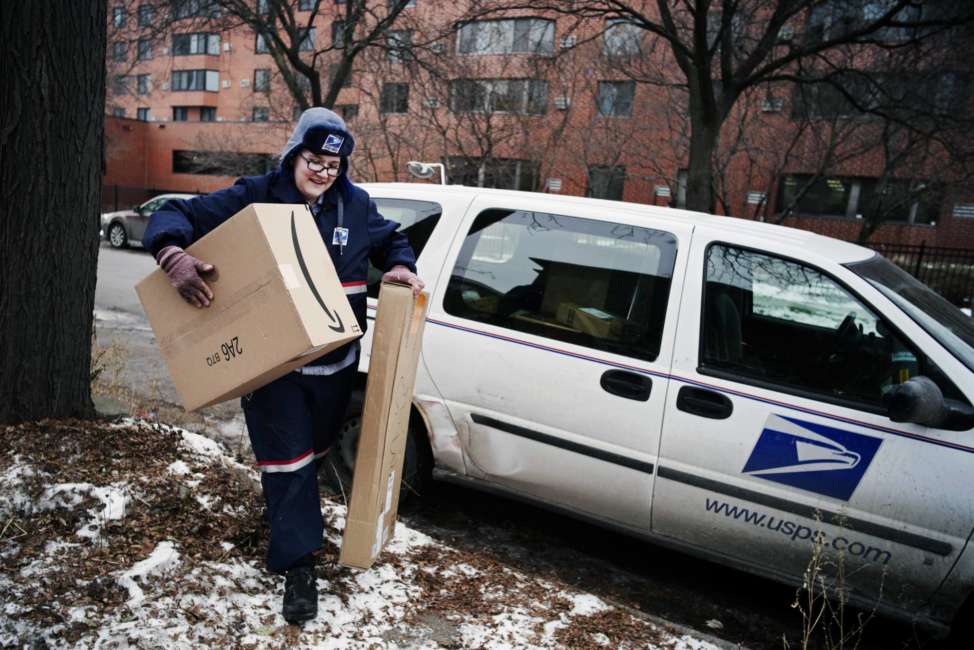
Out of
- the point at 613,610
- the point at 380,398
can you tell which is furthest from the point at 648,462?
the point at 380,398

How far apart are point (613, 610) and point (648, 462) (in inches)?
26.6

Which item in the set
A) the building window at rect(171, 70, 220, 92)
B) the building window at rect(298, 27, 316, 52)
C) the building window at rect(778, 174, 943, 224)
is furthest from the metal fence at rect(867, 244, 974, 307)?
the building window at rect(171, 70, 220, 92)

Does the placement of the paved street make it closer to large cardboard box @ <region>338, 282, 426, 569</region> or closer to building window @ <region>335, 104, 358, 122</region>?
large cardboard box @ <region>338, 282, 426, 569</region>

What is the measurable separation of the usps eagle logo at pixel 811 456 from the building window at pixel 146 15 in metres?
12.0

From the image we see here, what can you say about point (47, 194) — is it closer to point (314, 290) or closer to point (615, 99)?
point (314, 290)

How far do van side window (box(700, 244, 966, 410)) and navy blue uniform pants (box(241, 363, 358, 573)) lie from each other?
5.79 feet

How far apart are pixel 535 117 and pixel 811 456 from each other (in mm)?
17148

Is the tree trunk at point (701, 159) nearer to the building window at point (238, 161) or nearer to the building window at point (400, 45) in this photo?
the building window at point (400, 45)

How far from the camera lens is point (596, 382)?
3172 mm

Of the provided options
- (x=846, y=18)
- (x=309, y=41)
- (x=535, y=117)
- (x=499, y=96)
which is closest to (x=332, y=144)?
(x=846, y=18)

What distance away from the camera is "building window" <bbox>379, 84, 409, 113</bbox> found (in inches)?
680

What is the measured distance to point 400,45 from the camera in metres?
12.5

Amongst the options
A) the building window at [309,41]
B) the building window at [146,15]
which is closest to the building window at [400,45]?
the building window at [309,41]

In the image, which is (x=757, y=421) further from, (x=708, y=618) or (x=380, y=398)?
(x=380, y=398)
